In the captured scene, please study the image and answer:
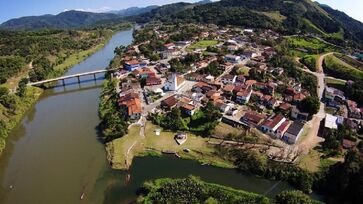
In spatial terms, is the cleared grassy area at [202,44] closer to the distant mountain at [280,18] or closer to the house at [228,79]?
the house at [228,79]

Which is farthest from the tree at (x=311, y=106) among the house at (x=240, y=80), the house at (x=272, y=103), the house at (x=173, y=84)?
the house at (x=173, y=84)

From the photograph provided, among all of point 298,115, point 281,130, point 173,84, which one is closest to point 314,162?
point 281,130

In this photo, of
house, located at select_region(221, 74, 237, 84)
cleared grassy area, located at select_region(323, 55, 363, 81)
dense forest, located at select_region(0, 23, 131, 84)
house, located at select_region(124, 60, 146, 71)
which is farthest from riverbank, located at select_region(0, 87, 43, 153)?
cleared grassy area, located at select_region(323, 55, 363, 81)

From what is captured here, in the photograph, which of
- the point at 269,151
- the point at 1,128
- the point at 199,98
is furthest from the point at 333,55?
the point at 1,128

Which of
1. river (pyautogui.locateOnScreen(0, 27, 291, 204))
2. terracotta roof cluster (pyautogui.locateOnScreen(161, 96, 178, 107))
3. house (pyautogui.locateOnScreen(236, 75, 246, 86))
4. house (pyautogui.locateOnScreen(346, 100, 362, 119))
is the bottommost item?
river (pyautogui.locateOnScreen(0, 27, 291, 204))

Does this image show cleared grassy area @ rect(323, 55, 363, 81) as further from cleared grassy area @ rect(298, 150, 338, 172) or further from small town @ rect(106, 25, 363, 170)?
cleared grassy area @ rect(298, 150, 338, 172)

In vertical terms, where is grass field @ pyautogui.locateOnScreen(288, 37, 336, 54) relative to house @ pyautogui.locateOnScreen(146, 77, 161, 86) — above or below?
above
